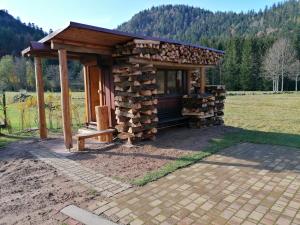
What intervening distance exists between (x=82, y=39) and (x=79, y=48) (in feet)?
0.93

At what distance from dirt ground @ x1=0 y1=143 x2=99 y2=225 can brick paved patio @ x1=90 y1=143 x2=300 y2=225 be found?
0.50 m

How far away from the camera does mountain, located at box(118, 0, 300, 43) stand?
81.5 m

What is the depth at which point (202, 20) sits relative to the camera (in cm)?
10325

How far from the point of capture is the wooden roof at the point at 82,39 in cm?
440

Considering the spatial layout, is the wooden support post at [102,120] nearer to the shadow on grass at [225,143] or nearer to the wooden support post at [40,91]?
the wooden support post at [40,91]

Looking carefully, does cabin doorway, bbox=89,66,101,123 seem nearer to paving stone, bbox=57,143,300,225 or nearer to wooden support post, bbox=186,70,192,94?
wooden support post, bbox=186,70,192,94

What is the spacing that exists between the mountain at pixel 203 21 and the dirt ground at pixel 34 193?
74.9 m

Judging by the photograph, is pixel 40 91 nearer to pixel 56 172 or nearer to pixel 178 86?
pixel 56 172

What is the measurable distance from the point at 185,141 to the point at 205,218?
339cm

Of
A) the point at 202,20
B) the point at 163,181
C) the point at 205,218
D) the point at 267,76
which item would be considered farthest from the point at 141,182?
the point at 202,20

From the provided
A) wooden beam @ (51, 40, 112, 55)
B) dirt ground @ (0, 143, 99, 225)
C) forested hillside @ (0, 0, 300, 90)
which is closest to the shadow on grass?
dirt ground @ (0, 143, 99, 225)

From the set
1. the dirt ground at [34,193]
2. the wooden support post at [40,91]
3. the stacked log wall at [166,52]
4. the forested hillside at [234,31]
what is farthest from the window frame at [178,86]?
the forested hillside at [234,31]

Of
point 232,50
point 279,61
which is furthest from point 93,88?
point 232,50

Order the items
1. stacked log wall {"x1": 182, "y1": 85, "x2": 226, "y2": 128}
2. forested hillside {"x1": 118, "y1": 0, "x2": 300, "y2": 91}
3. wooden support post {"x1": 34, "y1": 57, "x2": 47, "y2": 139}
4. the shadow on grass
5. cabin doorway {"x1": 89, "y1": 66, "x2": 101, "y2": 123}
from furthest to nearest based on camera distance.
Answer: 1. forested hillside {"x1": 118, "y1": 0, "x2": 300, "y2": 91}
2. stacked log wall {"x1": 182, "y1": 85, "x2": 226, "y2": 128}
3. cabin doorway {"x1": 89, "y1": 66, "x2": 101, "y2": 123}
4. wooden support post {"x1": 34, "y1": 57, "x2": 47, "y2": 139}
5. the shadow on grass
